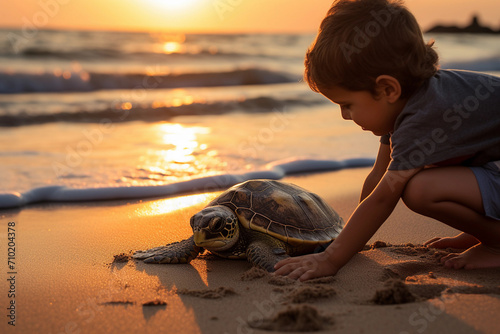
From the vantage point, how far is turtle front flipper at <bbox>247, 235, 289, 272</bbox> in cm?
280

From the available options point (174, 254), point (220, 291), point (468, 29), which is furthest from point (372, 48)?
point (468, 29)

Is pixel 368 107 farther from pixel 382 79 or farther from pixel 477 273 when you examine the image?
pixel 477 273

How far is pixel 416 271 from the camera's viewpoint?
2.73 metres

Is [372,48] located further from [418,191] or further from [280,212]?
[280,212]

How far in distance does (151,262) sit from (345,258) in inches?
44.5

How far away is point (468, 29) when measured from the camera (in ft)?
134

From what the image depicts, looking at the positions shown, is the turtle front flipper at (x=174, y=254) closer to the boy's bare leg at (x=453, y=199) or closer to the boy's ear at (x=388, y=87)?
the boy's bare leg at (x=453, y=199)

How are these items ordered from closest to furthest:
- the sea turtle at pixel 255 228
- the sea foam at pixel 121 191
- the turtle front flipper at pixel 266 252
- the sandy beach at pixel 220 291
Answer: the sandy beach at pixel 220 291, the turtle front flipper at pixel 266 252, the sea turtle at pixel 255 228, the sea foam at pixel 121 191

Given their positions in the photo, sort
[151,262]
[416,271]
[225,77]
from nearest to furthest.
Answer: [416,271]
[151,262]
[225,77]

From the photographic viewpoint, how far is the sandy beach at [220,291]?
2.07 m

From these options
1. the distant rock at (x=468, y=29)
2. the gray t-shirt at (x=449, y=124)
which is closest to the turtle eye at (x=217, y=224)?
the gray t-shirt at (x=449, y=124)

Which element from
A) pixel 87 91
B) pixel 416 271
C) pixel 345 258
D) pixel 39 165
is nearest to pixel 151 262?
pixel 345 258

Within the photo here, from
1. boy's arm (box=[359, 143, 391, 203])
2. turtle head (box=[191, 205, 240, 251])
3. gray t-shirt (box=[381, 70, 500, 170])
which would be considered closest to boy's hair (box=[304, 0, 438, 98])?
gray t-shirt (box=[381, 70, 500, 170])

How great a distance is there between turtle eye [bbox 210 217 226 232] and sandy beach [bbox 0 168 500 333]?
0.80ft
